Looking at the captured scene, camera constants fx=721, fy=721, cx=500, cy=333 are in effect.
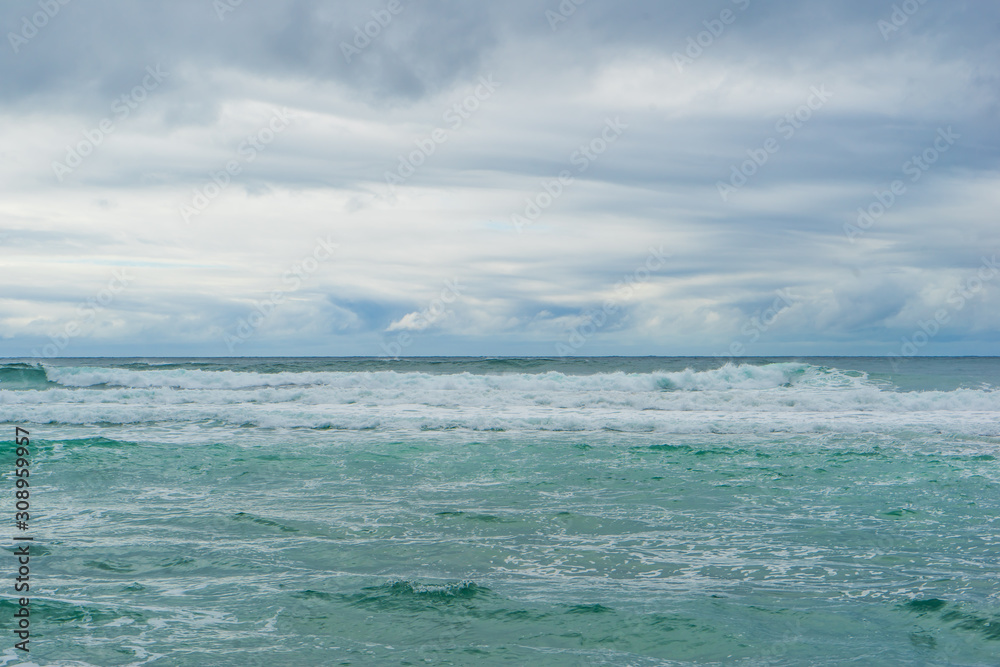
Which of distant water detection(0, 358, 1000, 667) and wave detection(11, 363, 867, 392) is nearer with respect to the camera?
distant water detection(0, 358, 1000, 667)

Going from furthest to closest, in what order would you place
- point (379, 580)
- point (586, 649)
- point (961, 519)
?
1. point (961, 519)
2. point (379, 580)
3. point (586, 649)

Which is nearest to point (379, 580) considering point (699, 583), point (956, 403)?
point (699, 583)

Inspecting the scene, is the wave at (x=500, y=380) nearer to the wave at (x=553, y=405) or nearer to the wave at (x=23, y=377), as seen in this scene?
the wave at (x=553, y=405)

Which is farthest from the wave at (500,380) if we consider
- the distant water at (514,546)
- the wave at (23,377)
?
the distant water at (514,546)

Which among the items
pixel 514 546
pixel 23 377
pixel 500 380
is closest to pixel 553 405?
pixel 500 380

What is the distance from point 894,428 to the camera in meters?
18.3

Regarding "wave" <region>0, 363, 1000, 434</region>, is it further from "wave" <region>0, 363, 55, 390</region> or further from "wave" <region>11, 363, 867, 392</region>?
"wave" <region>0, 363, 55, 390</region>

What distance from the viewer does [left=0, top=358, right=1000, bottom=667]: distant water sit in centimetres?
511

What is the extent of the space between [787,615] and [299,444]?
12059 millimetres

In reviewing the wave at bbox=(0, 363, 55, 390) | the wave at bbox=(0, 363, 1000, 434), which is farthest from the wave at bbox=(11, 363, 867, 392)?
the wave at bbox=(0, 363, 55, 390)

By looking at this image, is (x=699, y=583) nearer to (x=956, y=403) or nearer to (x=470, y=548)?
(x=470, y=548)

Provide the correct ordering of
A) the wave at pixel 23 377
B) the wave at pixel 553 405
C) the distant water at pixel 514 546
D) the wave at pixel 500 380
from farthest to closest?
the wave at pixel 23 377
the wave at pixel 500 380
the wave at pixel 553 405
the distant water at pixel 514 546

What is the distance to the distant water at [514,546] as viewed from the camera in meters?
5.11

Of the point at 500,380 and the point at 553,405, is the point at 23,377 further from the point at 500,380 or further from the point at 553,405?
the point at 553,405
